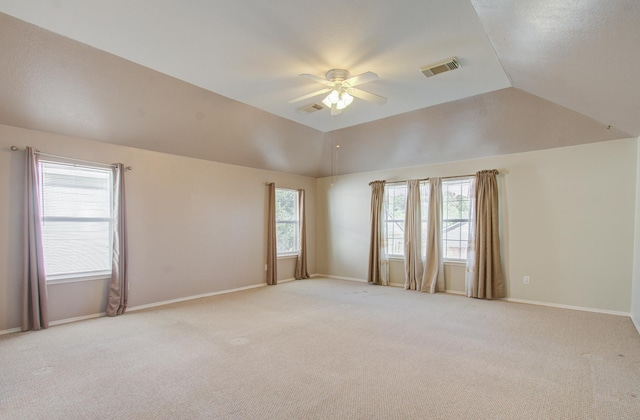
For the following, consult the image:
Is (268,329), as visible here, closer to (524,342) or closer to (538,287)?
(524,342)

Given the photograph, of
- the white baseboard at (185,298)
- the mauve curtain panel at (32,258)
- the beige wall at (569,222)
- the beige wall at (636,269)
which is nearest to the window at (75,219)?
the mauve curtain panel at (32,258)

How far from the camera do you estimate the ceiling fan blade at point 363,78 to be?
9.83ft

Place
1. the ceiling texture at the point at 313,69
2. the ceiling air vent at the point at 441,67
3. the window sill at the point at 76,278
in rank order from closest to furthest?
the ceiling texture at the point at 313,69 → the ceiling air vent at the point at 441,67 → the window sill at the point at 76,278

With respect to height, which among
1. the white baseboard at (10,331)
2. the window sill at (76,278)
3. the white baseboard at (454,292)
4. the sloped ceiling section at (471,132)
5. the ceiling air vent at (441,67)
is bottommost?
the white baseboard at (454,292)

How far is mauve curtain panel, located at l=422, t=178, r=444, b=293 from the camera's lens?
5.77 meters

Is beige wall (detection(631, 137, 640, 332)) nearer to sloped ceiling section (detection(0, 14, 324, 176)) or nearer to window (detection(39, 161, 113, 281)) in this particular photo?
sloped ceiling section (detection(0, 14, 324, 176))

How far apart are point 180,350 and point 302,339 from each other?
1.20 meters

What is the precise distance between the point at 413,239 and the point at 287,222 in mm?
2670

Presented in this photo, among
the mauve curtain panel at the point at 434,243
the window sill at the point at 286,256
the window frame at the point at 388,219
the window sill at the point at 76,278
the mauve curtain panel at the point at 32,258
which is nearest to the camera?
the mauve curtain panel at the point at 32,258

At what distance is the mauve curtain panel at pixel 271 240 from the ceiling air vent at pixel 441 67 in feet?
12.5

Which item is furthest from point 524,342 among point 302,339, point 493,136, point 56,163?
point 56,163

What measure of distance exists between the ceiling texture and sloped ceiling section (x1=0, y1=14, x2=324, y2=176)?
0.05 ft

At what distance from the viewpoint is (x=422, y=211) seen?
239 inches

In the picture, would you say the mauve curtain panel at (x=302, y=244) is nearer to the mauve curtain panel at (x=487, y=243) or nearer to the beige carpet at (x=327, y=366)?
the beige carpet at (x=327, y=366)
